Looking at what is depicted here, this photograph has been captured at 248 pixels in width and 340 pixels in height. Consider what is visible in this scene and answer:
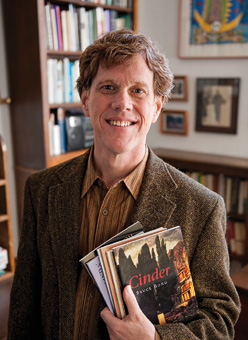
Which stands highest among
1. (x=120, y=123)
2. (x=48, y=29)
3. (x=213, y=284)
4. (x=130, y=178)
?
(x=48, y=29)

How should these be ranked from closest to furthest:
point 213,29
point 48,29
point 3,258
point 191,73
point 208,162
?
point 3,258, point 48,29, point 208,162, point 213,29, point 191,73

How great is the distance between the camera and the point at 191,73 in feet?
10.1

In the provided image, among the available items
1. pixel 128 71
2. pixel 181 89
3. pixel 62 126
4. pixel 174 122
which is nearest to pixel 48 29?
pixel 62 126

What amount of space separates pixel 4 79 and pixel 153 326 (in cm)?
244

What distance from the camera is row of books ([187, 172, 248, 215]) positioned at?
2.70 m

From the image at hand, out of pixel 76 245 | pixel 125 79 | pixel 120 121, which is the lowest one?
pixel 76 245

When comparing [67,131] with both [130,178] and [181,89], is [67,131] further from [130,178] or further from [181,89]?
[130,178]

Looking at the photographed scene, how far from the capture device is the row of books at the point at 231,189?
106 inches

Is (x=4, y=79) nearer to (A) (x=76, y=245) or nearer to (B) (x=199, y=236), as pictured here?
(A) (x=76, y=245)

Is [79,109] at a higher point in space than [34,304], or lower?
higher

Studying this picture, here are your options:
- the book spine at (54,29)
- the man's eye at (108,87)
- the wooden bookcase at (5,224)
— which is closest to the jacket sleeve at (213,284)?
the man's eye at (108,87)

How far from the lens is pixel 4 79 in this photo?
2.83 m

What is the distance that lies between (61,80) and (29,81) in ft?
0.85

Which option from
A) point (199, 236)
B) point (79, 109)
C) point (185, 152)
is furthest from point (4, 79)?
point (199, 236)
